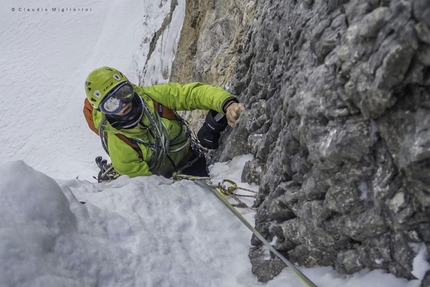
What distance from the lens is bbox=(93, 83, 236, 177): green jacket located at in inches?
188

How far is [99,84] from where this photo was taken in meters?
4.61

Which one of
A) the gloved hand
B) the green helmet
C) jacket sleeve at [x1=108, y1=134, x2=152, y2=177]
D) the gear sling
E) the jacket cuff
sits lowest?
jacket sleeve at [x1=108, y1=134, x2=152, y2=177]

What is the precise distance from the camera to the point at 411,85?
1965mm

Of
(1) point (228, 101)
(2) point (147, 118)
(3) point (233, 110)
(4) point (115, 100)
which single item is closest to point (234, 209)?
(3) point (233, 110)

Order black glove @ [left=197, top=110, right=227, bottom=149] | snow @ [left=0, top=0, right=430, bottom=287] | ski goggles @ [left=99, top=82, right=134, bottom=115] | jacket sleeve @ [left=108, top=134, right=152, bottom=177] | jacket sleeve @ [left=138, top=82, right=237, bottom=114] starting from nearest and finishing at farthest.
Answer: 1. snow @ [left=0, top=0, right=430, bottom=287]
2. ski goggles @ [left=99, top=82, right=134, bottom=115]
3. jacket sleeve @ [left=108, top=134, right=152, bottom=177]
4. jacket sleeve @ [left=138, top=82, right=237, bottom=114]
5. black glove @ [left=197, top=110, right=227, bottom=149]

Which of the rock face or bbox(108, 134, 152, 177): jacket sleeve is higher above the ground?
the rock face

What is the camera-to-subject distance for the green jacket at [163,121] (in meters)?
4.78

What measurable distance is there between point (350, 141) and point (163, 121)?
320 centimetres

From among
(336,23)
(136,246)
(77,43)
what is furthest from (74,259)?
(77,43)

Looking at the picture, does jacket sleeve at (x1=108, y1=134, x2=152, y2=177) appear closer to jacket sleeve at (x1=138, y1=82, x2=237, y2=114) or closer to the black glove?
jacket sleeve at (x1=138, y1=82, x2=237, y2=114)

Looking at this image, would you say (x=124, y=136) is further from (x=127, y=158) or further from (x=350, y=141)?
(x=350, y=141)

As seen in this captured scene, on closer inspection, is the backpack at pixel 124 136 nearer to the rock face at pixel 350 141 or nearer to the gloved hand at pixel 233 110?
the gloved hand at pixel 233 110

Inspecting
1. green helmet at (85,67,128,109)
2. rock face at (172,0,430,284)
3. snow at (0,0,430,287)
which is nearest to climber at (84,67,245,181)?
green helmet at (85,67,128,109)

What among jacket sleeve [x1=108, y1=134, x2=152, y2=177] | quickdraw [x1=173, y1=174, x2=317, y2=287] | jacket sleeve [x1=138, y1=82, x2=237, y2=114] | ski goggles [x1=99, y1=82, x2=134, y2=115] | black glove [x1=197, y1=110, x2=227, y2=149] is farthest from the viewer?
black glove [x1=197, y1=110, x2=227, y2=149]
